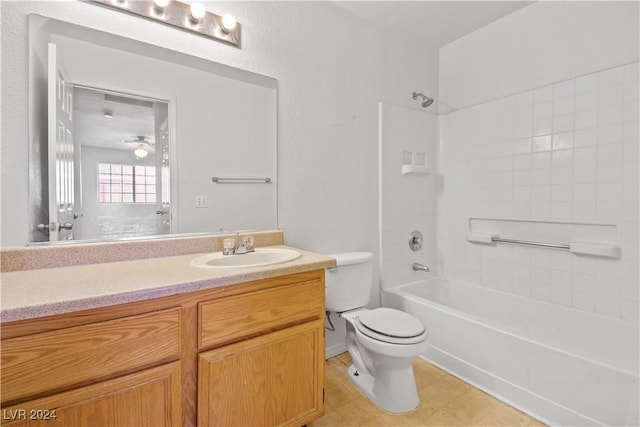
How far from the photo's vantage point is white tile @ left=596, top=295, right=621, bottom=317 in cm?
169

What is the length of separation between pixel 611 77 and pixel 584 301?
136 cm

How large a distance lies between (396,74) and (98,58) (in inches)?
75.7

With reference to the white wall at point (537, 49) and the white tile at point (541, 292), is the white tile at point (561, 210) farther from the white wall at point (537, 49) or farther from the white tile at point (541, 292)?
the white wall at point (537, 49)

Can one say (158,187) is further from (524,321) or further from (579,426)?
(524,321)

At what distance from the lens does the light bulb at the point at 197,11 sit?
1.41 meters

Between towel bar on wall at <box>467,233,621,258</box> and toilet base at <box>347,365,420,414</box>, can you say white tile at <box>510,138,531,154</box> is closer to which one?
towel bar on wall at <box>467,233,621,258</box>

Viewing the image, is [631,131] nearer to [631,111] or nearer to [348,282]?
[631,111]

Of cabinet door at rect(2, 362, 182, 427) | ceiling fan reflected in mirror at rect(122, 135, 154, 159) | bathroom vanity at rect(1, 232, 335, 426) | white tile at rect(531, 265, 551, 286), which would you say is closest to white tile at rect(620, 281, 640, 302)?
white tile at rect(531, 265, 551, 286)

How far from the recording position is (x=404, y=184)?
2344mm

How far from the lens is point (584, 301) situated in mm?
1808

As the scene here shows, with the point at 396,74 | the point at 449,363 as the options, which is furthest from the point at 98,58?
the point at 449,363

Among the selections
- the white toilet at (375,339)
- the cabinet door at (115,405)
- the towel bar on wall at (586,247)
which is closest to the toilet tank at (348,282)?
the white toilet at (375,339)

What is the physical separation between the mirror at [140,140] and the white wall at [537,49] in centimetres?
171

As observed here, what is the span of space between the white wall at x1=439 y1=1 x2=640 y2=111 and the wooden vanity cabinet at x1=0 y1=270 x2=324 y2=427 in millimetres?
2088
